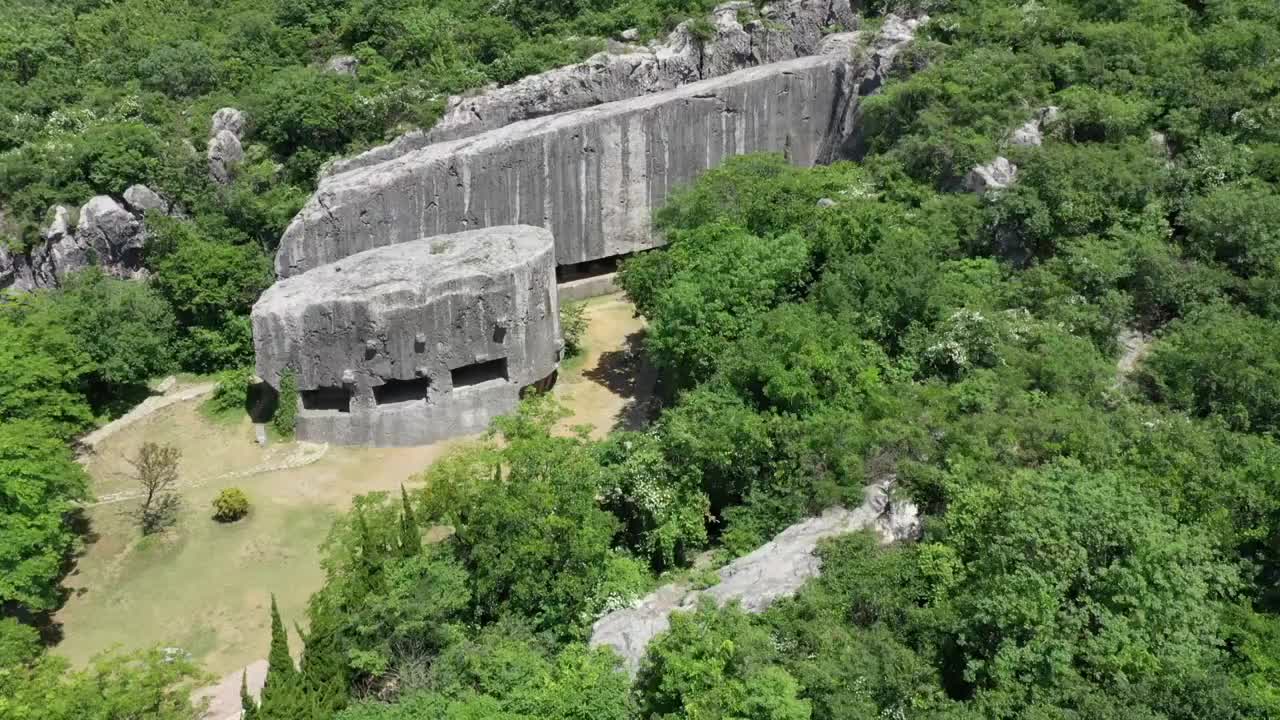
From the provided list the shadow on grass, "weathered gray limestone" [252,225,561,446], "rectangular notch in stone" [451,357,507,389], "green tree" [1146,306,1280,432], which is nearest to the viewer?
"green tree" [1146,306,1280,432]

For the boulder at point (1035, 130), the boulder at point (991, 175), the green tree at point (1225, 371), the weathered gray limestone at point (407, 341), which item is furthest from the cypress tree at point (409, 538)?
the boulder at point (1035, 130)

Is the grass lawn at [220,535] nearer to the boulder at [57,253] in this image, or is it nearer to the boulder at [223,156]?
the boulder at [57,253]

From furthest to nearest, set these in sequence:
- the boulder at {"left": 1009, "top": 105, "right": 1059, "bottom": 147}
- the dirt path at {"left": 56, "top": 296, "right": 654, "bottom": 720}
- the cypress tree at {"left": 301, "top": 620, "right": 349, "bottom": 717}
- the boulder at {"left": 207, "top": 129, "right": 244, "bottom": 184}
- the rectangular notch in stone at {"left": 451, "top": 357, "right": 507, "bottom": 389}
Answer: the boulder at {"left": 207, "top": 129, "right": 244, "bottom": 184}
the rectangular notch in stone at {"left": 451, "top": 357, "right": 507, "bottom": 389}
the boulder at {"left": 1009, "top": 105, "right": 1059, "bottom": 147}
the dirt path at {"left": 56, "top": 296, "right": 654, "bottom": 720}
the cypress tree at {"left": 301, "top": 620, "right": 349, "bottom": 717}

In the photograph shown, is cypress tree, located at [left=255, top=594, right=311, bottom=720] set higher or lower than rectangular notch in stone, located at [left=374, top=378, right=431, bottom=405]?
A: higher

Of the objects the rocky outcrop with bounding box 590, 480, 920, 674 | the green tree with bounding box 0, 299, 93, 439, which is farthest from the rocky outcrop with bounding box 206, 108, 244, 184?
the rocky outcrop with bounding box 590, 480, 920, 674

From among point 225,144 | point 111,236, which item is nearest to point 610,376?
point 225,144

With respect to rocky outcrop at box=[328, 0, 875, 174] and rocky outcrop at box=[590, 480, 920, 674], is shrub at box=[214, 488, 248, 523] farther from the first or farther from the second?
rocky outcrop at box=[328, 0, 875, 174]
